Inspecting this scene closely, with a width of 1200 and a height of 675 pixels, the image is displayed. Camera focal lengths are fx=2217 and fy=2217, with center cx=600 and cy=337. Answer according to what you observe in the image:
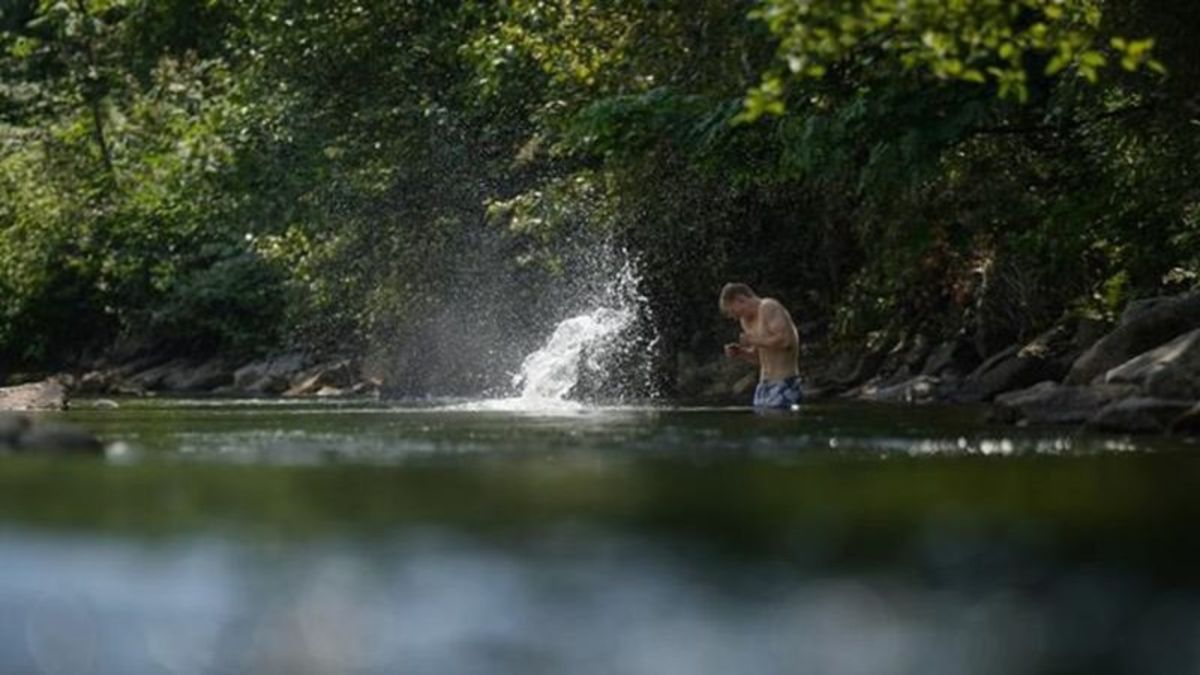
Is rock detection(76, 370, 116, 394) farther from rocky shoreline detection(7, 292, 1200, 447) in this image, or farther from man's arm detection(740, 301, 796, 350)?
man's arm detection(740, 301, 796, 350)

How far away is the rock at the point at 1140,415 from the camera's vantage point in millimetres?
19172

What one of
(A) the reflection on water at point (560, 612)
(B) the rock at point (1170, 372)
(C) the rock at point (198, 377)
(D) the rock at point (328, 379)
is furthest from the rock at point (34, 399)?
(A) the reflection on water at point (560, 612)

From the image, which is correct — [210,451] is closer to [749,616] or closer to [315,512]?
[315,512]

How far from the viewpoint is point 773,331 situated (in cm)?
2598

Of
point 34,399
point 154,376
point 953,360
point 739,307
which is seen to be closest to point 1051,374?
point 953,360

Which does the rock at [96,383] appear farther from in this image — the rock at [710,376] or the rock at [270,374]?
the rock at [710,376]

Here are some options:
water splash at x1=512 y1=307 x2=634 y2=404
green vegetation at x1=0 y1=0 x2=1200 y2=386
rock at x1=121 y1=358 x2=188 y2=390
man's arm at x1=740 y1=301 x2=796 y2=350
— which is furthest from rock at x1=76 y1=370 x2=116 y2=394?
man's arm at x1=740 y1=301 x2=796 y2=350

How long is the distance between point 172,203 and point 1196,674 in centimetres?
5256

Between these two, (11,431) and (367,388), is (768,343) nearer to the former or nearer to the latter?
(11,431)

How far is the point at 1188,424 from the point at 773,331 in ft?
25.9

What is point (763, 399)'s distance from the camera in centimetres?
2670

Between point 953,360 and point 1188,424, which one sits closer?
point 1188,424

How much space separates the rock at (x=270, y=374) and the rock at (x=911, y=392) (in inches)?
730

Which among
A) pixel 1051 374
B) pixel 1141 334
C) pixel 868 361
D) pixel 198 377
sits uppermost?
pixel 1141 334
